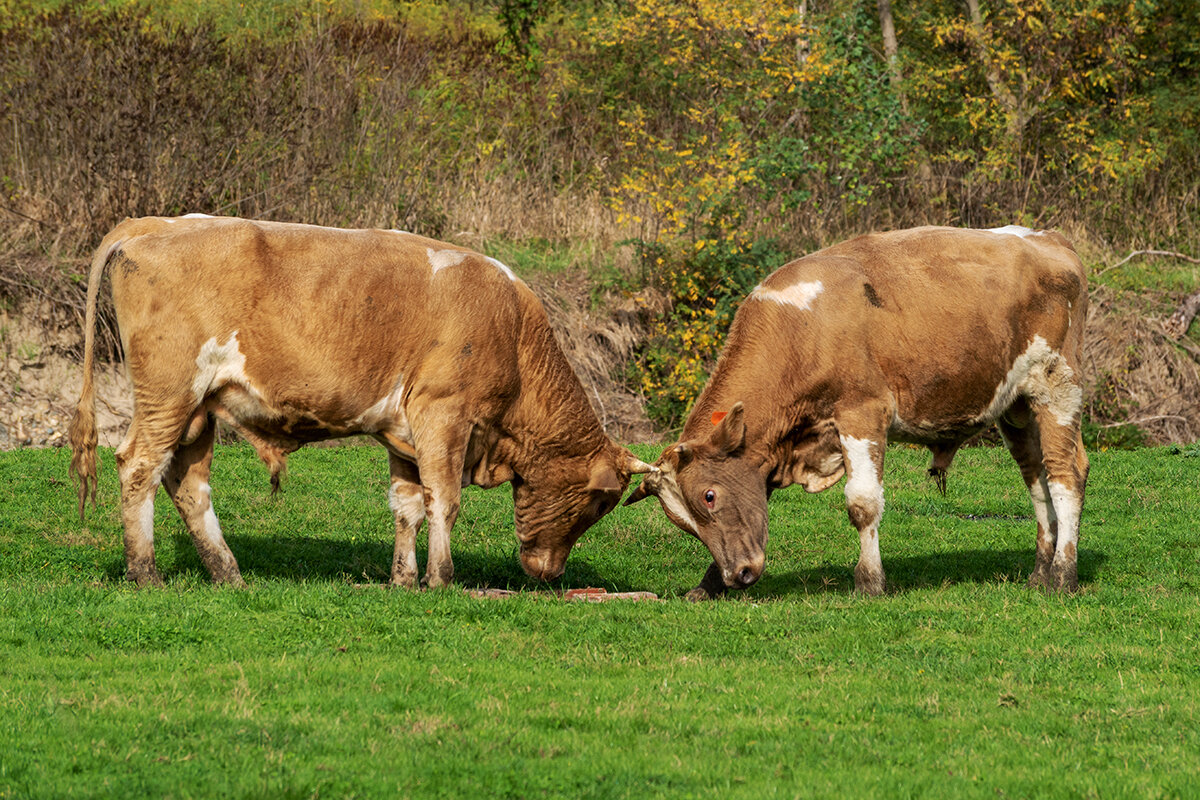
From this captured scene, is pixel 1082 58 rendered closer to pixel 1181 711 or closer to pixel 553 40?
pixel 553 40

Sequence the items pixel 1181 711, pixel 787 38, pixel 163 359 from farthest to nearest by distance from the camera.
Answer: pixel 787 38 → pixel 163 359 → pixel 1181 711

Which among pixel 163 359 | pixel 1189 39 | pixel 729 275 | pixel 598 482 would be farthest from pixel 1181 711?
pixel 1189 39

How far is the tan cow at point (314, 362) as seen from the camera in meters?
8.78

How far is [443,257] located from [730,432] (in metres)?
2.33

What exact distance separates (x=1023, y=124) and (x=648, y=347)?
843 cm

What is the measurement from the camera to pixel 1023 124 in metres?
23.1

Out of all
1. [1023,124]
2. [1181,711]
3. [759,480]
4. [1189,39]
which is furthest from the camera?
[1189,39]

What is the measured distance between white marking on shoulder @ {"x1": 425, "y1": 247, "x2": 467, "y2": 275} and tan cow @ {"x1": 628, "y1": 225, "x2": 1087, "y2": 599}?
1997mm

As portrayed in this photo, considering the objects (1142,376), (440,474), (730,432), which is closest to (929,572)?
(730,432)

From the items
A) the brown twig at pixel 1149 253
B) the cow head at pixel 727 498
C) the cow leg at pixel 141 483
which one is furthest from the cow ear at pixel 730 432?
the brown twig at pixel 1149 253

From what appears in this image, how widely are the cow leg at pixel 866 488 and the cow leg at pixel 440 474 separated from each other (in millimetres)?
2653

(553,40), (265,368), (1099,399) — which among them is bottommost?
(1099,399)

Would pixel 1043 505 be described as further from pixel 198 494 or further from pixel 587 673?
pixel 198 494

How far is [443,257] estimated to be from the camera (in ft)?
31.2
